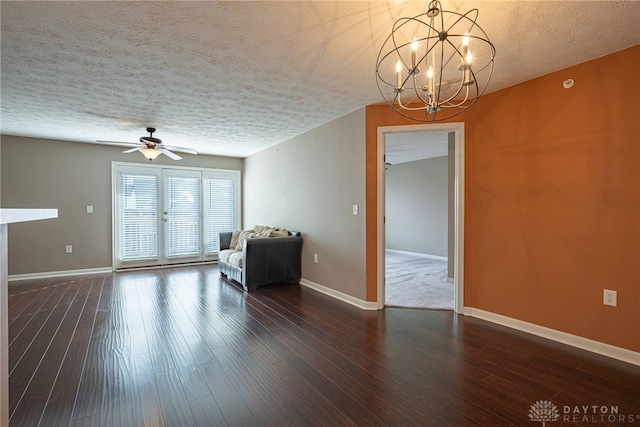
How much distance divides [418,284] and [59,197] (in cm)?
619

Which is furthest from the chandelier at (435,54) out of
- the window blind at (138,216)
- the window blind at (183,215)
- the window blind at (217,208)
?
the window blind at (138,216)

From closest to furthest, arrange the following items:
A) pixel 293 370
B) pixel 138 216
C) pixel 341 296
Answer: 1. pixel 293 370
2. pixel 341 296
3. pixel 138 216

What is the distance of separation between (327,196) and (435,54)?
219 centimetres

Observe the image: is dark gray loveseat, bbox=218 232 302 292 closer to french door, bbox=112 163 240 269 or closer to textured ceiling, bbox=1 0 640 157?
textured ceiling, bbox=1 0 640 157

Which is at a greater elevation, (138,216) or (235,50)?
(235,50)

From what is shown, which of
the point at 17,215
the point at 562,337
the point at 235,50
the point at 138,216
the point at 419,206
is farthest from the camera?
the point at 419,206

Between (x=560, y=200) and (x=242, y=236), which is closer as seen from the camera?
(x=560, y=200)

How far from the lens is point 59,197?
5.06 m

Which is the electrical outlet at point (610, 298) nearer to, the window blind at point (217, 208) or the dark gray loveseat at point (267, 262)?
the dark gray loveseat at point (267, 262)

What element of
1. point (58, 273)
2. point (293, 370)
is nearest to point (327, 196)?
point (293, 370)

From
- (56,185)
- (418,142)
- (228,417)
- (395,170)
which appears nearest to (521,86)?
(418,142)

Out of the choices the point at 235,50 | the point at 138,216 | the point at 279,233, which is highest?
the point at 235,50

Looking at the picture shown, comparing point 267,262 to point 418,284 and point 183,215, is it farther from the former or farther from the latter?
point 183,215

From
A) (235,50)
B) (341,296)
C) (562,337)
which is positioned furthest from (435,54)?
(341,296)
